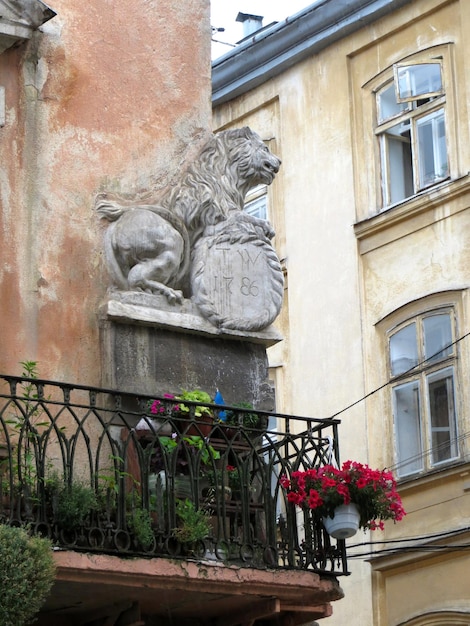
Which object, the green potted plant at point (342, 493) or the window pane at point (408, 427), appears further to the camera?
the window pane at point (408, 427)

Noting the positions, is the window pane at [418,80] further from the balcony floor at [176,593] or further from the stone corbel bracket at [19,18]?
the balcony floor at [176,593]

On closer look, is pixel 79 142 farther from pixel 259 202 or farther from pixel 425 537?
pixel 259 202

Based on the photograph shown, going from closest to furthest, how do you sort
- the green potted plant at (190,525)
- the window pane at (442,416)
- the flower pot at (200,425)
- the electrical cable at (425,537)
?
the green potted plant at (190,525)
the flower pot at (200,425)
the electrical cable at (425,537)
the window pane at (442,416)

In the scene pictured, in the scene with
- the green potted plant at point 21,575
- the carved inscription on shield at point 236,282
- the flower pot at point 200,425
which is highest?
the carved inscription on shield at point 236,282

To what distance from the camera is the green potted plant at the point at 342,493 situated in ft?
36.6

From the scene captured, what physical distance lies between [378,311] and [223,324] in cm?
745

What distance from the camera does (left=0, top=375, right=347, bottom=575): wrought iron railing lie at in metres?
10.3

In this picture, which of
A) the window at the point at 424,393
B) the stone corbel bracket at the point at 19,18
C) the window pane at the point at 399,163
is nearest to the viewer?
the stone corbel bracket at the point at 19,18

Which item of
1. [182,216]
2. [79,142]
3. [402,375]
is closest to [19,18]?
[79,142]

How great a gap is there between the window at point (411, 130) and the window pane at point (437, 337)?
1479 mm

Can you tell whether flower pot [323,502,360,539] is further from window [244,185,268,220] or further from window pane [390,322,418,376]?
window [244,185,268,220]

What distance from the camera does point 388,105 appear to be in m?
19.9

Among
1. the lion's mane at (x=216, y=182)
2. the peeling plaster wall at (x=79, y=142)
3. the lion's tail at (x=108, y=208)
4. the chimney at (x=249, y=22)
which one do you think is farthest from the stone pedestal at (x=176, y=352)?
the chimney at (x=249, y=22)

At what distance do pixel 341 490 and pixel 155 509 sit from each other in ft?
3.85
